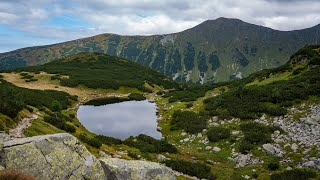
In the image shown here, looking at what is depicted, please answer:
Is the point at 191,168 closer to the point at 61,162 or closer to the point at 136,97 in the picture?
the point at 61,162

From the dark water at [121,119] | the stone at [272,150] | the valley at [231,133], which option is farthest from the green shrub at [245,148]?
the dark water at [121,119]

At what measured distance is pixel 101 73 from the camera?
120m

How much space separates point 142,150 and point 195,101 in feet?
106

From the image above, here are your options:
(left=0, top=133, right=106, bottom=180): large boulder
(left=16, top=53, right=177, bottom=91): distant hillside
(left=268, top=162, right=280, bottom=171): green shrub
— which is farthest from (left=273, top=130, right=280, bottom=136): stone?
(left=16, top=53, right=177, bottom=91): distant hillside

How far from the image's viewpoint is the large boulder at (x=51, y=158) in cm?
1287

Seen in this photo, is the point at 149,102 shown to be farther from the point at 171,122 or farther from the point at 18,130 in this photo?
the point at 18,130

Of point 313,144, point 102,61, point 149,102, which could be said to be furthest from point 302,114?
point 102,61

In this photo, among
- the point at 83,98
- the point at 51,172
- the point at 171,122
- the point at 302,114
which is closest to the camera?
the point at 51,172

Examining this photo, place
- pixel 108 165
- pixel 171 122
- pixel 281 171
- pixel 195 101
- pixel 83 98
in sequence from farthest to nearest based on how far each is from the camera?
pixel 83 98, pixel 195 101, pixel 171 122, pixel 281 171, pixel 108 165

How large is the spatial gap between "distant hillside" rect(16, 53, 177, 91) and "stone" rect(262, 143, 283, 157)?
6388 centimetres

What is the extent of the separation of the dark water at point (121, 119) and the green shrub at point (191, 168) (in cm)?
1698

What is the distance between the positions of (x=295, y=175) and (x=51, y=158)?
62.8ft

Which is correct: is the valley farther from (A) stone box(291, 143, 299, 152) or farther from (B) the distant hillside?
(B) the distant hillside

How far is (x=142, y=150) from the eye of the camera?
105ft
